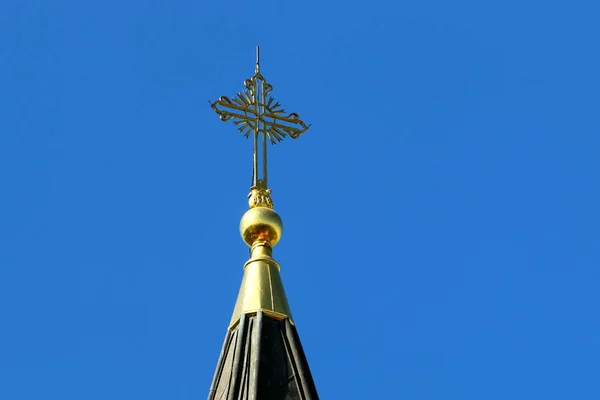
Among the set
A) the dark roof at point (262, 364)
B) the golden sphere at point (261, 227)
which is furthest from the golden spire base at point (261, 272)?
the dark roof at point (262, 364)

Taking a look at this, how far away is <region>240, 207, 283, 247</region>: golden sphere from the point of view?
66.4 feet

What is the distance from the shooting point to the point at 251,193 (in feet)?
68.0

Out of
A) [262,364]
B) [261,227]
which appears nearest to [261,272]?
[261,227]

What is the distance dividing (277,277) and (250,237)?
2.41 ft

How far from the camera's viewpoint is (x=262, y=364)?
1820 cm

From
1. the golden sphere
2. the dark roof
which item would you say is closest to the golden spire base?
the golden sphere

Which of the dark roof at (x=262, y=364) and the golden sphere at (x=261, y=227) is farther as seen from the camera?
the golden sphere at (x=261, y=227)

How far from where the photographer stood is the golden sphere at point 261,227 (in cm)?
2023

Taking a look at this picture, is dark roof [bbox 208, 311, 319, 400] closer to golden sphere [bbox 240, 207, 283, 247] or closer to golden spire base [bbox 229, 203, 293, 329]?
golden spire base [bbox 229, 203, 293, 329]

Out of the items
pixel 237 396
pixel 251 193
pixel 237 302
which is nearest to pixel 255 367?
pixel 237 396

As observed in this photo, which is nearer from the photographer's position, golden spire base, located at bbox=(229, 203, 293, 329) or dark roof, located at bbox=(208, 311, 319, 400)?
dark roof, located at bbox=(208, 311, 319, 400)

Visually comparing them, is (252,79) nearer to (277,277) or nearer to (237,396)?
(277,277)

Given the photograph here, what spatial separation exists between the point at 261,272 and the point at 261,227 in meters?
0.69

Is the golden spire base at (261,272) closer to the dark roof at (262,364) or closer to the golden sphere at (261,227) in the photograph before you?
the golden sphere at (261,227)
